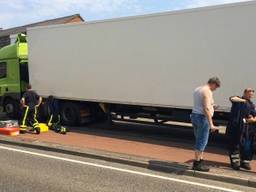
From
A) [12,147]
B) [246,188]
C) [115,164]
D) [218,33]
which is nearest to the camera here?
[246,188]

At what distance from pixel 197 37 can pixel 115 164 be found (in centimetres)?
383

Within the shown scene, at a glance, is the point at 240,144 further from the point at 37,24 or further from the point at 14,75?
the point at 37,24

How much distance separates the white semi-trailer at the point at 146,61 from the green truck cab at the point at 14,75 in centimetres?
76

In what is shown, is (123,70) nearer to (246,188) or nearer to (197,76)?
(197,76)

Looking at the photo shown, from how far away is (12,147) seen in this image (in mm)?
11734

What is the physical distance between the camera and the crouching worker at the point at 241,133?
9047mm

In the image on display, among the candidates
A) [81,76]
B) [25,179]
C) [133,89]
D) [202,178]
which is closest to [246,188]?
[202,178]

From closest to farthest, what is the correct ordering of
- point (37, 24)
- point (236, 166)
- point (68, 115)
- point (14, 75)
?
point (236, 166)
point (68, 115)
point (14, 75)
point (37, 24)

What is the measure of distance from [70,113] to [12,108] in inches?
114

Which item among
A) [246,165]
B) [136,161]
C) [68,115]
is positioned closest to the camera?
[246,165]

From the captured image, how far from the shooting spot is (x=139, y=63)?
41.8 feet

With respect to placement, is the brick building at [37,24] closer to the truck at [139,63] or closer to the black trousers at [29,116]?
the truck at [139,63]

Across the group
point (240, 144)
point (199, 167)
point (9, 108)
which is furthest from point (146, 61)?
point (9, 108)

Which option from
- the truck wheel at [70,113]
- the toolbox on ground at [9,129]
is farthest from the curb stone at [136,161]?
the truck wheel at [70,113]
